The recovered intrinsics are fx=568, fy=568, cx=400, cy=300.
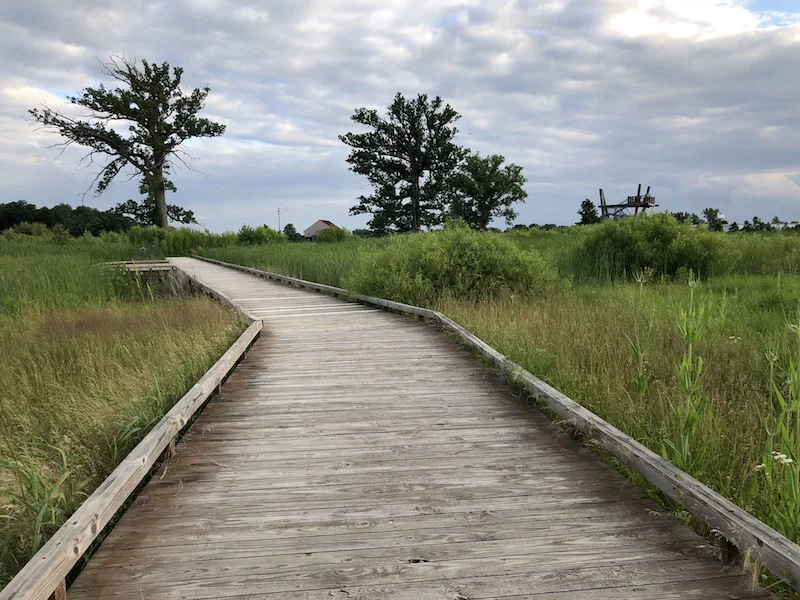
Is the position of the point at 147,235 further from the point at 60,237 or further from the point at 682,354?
the point at 682,354

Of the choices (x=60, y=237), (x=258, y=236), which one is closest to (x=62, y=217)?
(x=60, y=237)

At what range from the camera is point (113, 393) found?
5.37 m

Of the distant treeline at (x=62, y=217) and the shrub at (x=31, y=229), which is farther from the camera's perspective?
the distant treeline at (x=62, y=217)

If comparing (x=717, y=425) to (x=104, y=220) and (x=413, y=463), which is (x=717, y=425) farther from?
(x=104, y=220)

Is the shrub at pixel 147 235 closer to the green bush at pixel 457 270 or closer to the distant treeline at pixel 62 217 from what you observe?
the distant treeline at pixel 62 217

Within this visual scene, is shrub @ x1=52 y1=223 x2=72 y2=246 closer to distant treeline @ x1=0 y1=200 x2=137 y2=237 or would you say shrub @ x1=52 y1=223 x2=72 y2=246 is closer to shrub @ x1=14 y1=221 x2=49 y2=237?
shrub @ x1=14 y1=221 x2=49 y2=237

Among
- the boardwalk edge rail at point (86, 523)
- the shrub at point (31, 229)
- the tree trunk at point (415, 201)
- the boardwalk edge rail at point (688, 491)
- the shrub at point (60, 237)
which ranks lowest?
the boardwalk edge rail at point (86, 523)

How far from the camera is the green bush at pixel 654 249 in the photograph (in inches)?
604

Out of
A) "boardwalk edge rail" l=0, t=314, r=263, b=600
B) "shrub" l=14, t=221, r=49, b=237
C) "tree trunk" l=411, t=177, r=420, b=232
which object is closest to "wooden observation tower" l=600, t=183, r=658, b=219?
"tree trunk" l=411, t=177, r=420, b=232

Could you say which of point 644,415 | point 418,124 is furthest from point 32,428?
point 418,124

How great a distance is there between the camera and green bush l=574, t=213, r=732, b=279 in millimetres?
15336

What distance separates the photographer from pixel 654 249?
616 inches

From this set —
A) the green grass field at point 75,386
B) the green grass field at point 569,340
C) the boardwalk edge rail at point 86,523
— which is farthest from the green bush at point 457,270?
the boardwalk edge rail at point 86,523

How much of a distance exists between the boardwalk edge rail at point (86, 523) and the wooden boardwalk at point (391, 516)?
143mm
